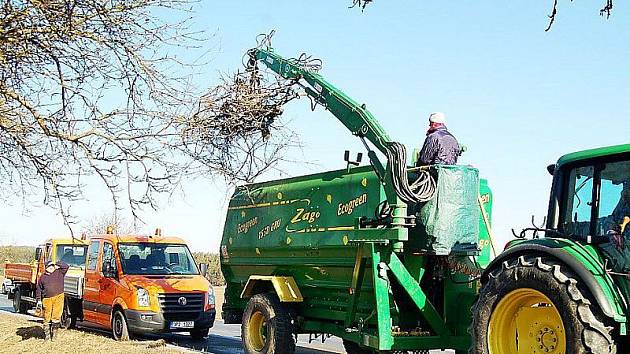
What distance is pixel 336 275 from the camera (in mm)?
10883

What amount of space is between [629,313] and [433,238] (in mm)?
3174

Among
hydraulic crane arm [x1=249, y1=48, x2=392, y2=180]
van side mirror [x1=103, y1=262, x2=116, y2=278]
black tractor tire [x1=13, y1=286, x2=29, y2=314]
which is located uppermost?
hydraulic crane arm [x1=249, y1=48, x2=392, y2=180]

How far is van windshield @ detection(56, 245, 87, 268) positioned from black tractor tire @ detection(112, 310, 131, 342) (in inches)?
126

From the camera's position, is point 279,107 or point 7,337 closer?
point 279,107

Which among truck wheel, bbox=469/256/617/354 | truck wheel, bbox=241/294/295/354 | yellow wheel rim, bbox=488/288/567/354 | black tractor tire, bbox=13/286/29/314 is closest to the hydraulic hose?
truck wheel, bbox=469/256/617/354

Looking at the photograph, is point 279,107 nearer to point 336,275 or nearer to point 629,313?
point 336,275

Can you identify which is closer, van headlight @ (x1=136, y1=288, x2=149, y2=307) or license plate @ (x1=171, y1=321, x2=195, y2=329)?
van headlight @ (x1=136, y1=288, x2=149, y2=307)

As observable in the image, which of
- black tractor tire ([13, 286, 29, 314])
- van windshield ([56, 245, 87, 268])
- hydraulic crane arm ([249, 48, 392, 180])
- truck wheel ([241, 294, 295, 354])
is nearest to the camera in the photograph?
hydraulic crane arm ([249, 48, 392, 180])

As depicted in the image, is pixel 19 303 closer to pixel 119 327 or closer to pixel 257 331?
pixel 119 327

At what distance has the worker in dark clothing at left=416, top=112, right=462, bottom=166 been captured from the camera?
9.95 meters

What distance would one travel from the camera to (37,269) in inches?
886

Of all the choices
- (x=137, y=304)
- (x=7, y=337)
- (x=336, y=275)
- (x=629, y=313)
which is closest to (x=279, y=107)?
(x=336, y=275)

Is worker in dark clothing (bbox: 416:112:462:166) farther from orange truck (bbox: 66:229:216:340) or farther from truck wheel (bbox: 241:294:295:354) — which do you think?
orange truck (bbox: 66:229:216:340)

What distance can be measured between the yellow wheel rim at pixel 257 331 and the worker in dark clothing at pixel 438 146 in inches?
147
